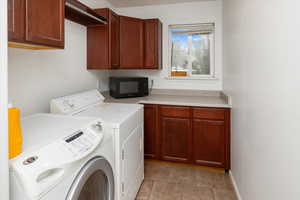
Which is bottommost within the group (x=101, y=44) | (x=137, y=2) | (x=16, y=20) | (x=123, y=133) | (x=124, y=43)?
(x=123, y=133)

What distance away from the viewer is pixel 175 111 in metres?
2.50

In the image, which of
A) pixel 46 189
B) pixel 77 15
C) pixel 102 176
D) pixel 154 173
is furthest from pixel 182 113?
pixel 46 189

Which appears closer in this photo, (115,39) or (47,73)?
(47,73)

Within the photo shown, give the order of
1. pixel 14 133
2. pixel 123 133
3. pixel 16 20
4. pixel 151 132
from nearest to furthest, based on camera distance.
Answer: pixel 14 133 < pixel 16 20 < pixel 123 133 < pixel 151 132

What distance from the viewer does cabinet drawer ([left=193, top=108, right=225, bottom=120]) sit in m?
2.33

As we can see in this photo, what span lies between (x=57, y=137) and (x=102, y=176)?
1.35ft

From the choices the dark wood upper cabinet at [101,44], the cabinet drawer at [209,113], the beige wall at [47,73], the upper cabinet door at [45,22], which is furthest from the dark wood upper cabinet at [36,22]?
the cabinet drawer at [209,113]

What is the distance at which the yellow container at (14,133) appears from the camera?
0.76 meters

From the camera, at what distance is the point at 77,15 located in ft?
6.37

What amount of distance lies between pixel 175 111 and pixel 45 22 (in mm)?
1754

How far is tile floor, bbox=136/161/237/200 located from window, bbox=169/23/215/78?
4.76 feet

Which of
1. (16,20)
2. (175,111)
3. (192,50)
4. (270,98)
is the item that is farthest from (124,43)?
(270,98)

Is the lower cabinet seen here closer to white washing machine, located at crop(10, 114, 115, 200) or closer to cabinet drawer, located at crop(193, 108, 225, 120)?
cabinet drawer, located at crop(193, 108, 225, 120)

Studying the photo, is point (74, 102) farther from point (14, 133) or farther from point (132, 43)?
point (132, 43)
